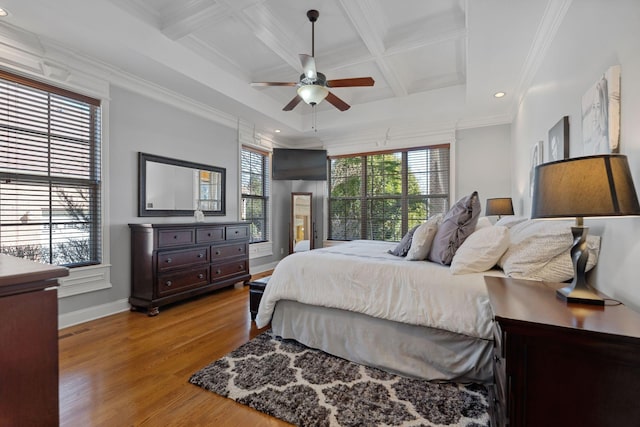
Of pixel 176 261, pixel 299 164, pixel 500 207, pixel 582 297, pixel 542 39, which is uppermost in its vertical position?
pixel 542 39

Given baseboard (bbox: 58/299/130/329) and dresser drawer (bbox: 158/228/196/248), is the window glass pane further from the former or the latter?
baseboard (bbox: 58/299/130/329)

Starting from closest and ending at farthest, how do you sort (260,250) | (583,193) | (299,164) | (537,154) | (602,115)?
(583,193) → (602,115) → (537,154) → (260,250) → (299,164)

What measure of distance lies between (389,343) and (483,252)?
856mm

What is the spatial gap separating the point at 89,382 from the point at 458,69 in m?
4.83

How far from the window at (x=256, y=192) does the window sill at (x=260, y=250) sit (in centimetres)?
10

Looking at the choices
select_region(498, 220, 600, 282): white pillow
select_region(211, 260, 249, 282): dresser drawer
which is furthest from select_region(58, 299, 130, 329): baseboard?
select_region(498, 220, 600, 282): white pillow

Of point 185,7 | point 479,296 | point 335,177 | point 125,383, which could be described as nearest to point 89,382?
point 125,383

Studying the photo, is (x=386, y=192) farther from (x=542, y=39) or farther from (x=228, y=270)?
(x=542, y=39)

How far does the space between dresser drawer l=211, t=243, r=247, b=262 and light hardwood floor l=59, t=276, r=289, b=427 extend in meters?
0.71

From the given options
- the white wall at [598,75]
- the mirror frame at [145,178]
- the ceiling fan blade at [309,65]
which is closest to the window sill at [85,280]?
the mirror frame at [145,178]

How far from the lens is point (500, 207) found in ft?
12.4

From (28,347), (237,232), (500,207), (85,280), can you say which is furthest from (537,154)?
(85,280)

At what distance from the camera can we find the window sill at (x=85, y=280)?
9.24ft

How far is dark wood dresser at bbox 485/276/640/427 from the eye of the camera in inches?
34.5
